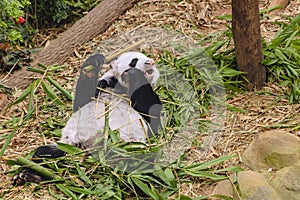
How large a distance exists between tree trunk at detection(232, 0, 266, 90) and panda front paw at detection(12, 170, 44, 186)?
1.60 meters

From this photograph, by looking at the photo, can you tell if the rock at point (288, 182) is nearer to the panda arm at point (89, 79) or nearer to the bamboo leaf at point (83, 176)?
the bamboo leaf at point (83, 176)

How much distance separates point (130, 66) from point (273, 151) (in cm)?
98

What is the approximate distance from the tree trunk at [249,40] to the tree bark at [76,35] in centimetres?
157

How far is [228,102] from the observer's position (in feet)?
12.3

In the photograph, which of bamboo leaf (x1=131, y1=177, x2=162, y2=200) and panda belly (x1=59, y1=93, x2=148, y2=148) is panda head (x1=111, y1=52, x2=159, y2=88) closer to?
panda belly (x1=59, y1=93, x2=148, y2=148)

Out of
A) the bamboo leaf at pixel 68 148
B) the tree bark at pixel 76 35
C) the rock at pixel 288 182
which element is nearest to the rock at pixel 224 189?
the rock at pixel 288 182

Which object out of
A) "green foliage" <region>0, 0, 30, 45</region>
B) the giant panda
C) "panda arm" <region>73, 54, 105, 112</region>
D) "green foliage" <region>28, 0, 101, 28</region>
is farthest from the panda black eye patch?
"green foliage" <region>28, 0, 101, 28</region>

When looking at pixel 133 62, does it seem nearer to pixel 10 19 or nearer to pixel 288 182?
pixel 288 182

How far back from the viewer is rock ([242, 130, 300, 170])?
3.14 m

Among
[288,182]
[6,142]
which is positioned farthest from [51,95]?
[288,182]

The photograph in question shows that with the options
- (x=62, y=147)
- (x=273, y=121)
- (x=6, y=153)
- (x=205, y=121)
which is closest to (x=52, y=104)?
(x=6, y=153)

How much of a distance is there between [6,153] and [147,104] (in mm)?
1027

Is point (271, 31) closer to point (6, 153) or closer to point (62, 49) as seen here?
point (62, 49)

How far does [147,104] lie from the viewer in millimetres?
3301
